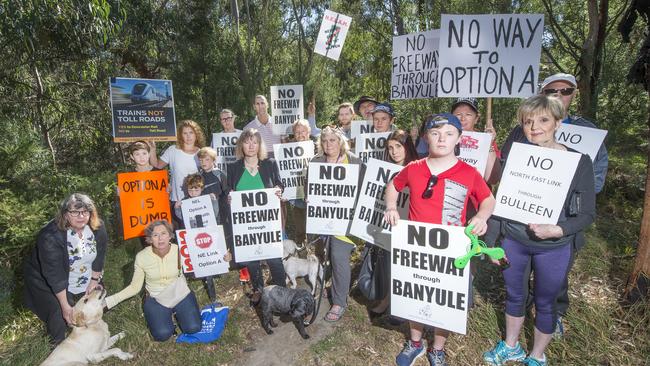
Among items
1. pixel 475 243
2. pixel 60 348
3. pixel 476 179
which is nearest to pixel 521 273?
pixel 475 243

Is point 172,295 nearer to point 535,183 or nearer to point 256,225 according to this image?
point 256,225

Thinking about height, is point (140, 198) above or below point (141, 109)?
below

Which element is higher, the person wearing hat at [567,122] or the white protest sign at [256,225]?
the person wearing hat at [567,122]

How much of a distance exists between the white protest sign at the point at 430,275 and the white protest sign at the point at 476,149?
4.50ft

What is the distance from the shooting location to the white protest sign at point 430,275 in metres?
2.83

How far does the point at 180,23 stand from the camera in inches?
418

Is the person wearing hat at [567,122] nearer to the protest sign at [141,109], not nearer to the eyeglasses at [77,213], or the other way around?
the eyeglasses at [77,213]

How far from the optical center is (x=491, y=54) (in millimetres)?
4211

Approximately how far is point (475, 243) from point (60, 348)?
12.2ft

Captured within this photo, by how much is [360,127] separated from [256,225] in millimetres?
2494

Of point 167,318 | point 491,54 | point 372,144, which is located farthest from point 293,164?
point 491,54

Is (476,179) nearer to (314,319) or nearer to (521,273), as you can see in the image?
(521,273)

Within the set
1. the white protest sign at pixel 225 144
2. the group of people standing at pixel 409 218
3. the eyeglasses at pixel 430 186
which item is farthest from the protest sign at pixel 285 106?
the eyeglasses at pixel 430 186

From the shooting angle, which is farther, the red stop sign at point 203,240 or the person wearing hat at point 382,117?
the person wearing hat at point 382,117
